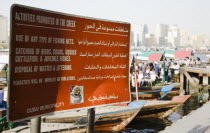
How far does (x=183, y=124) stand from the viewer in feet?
21.3

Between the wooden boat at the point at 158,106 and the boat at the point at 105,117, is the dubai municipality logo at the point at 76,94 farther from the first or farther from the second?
the wooden boat at the point at 158,106

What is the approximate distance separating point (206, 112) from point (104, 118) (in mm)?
4087

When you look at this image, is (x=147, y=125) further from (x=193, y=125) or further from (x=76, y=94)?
(x=76, y=94)

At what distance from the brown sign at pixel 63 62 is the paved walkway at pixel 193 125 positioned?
3337 mm

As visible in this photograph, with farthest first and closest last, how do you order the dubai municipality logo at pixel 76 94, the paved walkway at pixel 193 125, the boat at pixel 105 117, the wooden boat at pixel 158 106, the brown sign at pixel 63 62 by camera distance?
1. the wooden boat at pixel 158 106
2. the boat at pixel 105 117
3. the paved walkway at pixel 193 125
4. the dubai municipality logo at pixel 76 94
5. the brown sign at pixel 63 62

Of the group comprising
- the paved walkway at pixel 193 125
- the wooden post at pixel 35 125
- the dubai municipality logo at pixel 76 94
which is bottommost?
the paved walkway at pixel 193 125

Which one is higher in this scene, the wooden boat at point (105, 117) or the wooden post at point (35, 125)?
the wooden post at point (35, 125)

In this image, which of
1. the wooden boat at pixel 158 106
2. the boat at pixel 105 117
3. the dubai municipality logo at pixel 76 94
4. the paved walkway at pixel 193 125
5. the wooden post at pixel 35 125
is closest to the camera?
the wooden post at pixel 35 125

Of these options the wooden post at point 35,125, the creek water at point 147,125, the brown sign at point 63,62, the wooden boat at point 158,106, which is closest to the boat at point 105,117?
the creek water at point 147,125

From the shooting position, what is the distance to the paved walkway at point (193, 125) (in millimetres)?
5885

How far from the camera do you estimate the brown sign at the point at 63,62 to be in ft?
7.27

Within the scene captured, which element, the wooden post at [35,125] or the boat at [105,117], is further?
the boat at [105,117]

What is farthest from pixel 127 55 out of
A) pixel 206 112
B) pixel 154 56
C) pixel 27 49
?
pixel 154 56

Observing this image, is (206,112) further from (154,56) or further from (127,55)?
(154,56)
